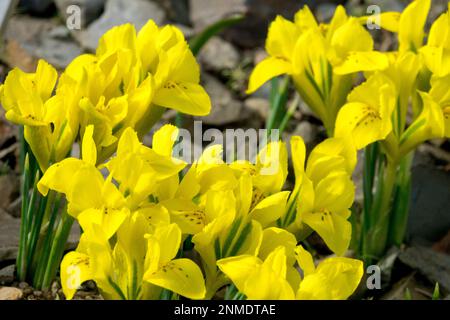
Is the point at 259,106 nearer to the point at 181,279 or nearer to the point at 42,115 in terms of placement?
the point at 42,115

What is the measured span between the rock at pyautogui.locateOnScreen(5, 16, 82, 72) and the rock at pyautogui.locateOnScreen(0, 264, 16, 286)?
1.75 metres

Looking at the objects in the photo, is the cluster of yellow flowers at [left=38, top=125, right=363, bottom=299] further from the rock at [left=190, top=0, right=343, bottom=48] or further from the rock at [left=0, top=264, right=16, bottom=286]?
the rock at [left=190, top=0, right=343, bottom=48]

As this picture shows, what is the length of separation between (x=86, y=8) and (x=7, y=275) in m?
2.39

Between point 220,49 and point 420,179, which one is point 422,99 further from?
point 220,49

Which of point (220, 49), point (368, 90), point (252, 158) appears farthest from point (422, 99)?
point (220, 49)

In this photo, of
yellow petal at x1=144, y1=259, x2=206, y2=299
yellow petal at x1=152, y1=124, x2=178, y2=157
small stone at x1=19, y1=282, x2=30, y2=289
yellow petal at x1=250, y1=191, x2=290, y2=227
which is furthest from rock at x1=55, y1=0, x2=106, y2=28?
yellow petal at x1=144, y1=259, x2=206, y2=299

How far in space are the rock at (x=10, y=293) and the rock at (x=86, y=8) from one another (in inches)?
96.1

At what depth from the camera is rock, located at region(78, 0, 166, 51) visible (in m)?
4.56

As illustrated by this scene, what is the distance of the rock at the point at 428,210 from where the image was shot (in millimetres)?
3383

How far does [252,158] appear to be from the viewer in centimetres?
346

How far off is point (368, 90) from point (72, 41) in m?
2.20

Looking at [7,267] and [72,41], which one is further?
[72,41]

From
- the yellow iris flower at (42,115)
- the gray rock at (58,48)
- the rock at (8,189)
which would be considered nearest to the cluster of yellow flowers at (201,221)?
the yellow iris flower at (42,115)

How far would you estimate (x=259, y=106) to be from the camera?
4258mm
